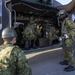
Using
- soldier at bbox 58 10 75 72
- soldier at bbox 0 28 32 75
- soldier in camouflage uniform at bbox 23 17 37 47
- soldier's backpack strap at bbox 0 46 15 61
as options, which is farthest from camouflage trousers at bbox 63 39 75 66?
soldier's backpack strap at bbox 0 46 15 61

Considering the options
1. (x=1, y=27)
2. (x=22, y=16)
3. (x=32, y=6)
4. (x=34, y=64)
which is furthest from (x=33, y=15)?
(x=1, y=27)

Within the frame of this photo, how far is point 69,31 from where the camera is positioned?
6844mm

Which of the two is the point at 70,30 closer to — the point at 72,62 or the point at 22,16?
the point at 72,62

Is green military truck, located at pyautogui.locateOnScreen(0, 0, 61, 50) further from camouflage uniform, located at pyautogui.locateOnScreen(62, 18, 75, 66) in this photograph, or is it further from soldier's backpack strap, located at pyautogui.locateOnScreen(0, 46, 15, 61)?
soldier's backpack strap, located at pyautogui.locateOnScreen(0, 46, 15, 61)

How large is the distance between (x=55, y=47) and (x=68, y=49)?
4580mm

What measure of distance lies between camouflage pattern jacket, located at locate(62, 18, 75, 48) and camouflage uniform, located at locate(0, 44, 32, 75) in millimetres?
4022

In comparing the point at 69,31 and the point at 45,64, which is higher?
the point at 69,31

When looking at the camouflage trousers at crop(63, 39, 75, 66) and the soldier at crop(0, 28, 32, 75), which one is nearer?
the soldier at crop(0, 28, 32, 75)

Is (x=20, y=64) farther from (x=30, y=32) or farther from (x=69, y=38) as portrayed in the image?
(x=30, y=32)

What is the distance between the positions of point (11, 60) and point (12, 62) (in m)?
0.03

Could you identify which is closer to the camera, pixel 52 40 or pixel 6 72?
pixel 6 72

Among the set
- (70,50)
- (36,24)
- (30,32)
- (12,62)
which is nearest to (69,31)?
(70,50)

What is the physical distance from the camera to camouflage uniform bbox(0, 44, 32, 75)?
115 inches

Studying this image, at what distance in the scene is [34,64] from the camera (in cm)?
787
